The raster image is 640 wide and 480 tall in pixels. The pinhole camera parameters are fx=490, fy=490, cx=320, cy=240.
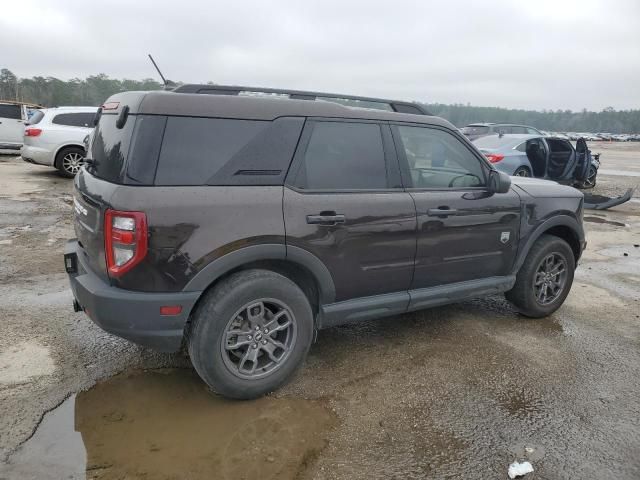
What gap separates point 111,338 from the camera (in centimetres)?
389

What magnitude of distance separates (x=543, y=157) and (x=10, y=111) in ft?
51.4

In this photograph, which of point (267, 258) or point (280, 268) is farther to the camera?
point (280, 268)

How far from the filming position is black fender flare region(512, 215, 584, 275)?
4.35m

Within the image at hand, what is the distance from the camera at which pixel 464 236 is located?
12.8 ft

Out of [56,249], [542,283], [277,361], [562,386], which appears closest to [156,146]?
[277,361]

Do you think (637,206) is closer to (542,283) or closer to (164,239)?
(542,283)

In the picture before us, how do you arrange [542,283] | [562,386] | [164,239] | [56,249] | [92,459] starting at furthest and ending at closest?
1. [56,249]
2. [542,283]
3. [562,386]
4. [164,239]
5. [92,459]

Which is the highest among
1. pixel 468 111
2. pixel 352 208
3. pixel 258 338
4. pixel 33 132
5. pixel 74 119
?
pixel 468 111

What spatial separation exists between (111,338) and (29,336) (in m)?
0.64

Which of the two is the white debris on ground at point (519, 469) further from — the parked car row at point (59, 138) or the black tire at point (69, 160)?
the black tire at point (69, 160)

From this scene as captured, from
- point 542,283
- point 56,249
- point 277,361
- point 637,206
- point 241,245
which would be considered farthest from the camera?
point 637,206

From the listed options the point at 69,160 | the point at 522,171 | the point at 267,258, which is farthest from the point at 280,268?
the point at 69,160

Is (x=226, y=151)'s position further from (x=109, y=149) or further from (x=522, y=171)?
(x=522, y=171)

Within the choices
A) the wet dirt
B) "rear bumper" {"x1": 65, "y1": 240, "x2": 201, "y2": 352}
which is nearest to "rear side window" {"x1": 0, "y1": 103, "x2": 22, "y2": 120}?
"rear bumper" {"x1": 65, "y1": 240, "x2": 201, "y2": 352}
